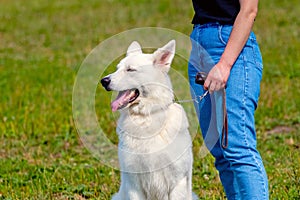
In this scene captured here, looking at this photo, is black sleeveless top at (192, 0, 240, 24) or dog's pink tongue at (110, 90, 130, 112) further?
dog's pink tongue at (110, 90, 130, 112)

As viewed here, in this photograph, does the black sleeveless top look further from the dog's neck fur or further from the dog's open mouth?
the dog's open mouth

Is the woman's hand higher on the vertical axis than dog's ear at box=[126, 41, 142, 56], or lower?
lower

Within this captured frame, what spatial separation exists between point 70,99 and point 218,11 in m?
5.49

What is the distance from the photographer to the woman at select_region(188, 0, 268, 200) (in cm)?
402

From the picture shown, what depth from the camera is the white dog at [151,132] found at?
14.7 ft

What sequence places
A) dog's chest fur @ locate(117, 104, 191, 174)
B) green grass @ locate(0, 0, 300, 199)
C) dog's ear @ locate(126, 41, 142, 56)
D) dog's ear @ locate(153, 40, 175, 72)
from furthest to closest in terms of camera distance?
green grass @ locate(0, 0, 300, 199) → dog's ear @ locate(126, 41, 142, 56) → dog's chest fur @ locate(117, 104, 191, 174) → dog's ear @ locate(153, 40, 175, 72)

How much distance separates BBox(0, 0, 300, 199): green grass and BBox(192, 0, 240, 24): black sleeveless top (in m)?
1.86

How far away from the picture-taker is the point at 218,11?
421cm

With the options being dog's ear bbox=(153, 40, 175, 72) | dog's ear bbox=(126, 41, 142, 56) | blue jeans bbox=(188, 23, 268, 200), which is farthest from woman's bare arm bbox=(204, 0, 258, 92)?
dog's ear bbox=(126, 41, 142, 56)

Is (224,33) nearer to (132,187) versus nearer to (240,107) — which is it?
(240,107)

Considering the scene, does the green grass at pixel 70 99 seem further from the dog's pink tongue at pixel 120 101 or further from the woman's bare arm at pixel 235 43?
the woman's bare arm at pixel 235 43

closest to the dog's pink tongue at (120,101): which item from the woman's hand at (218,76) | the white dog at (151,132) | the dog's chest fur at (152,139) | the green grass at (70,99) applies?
the white dog at (151,132)

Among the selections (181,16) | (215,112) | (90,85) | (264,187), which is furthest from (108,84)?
(181,16)

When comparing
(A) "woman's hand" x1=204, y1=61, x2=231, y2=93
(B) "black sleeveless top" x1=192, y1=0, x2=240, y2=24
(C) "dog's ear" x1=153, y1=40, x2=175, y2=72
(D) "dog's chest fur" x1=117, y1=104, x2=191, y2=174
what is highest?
(B) "black sleeveless top" x1=192, y1=0, x2=240, y2=24
